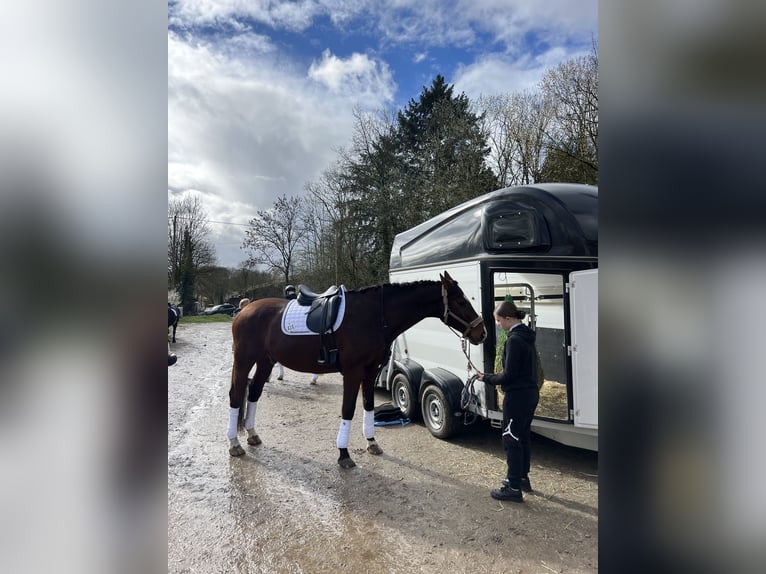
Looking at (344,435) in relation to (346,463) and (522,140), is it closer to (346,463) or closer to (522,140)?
(346,463)

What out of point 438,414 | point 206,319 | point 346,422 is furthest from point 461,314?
point 206,319

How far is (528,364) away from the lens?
3.54 m

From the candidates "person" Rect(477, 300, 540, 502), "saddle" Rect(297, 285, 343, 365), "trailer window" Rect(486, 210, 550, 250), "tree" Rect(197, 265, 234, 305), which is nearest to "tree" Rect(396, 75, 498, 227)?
"trailer window" Rect(486, 210, 550, 250)

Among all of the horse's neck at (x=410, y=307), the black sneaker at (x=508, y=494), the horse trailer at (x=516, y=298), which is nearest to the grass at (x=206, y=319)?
the horse trailer at (x=516, y=298)

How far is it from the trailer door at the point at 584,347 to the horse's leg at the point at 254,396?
3750 mm

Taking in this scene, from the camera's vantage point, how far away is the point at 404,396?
6.09m

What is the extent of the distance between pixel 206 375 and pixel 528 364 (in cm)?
883

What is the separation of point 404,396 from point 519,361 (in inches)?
115

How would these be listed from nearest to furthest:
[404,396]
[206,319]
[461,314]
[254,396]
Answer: [461,314] → [254,396] → [404,396] → [206,319]

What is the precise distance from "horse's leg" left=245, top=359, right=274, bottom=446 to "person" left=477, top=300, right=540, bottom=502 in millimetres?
2997

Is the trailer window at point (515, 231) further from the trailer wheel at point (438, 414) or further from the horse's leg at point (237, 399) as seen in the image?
the horse's leg at point (237, 399)
